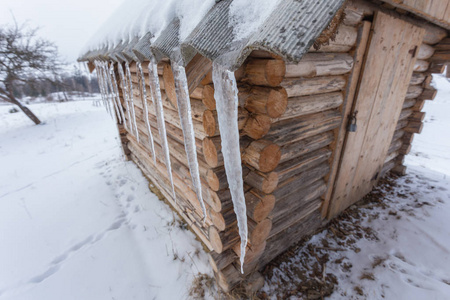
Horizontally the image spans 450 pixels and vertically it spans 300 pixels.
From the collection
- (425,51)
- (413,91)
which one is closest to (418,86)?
(413,91)

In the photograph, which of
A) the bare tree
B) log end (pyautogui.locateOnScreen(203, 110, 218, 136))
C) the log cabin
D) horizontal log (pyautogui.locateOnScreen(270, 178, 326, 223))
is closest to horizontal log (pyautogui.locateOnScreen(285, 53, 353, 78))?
the log cabin

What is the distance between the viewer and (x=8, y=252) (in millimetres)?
3115

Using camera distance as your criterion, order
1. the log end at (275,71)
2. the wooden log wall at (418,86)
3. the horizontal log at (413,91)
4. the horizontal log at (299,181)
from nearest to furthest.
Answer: the log end at (275,71) → the horizontal log at (299,181) → the wooden log wall at (418,86) → the horizontal log at (413,91)

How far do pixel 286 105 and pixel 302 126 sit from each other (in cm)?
60

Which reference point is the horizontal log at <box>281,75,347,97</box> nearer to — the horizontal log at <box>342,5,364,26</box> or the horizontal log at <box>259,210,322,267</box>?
the horizontal log at <box>342,5,364,26</box>

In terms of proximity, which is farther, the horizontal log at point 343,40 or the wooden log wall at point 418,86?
the wooden log wall at point 418,86

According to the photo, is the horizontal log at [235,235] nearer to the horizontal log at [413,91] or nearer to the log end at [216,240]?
the log end at [216,240]

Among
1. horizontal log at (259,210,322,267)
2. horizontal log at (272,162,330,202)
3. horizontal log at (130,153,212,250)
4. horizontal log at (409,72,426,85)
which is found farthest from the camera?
horizontal log at (409,72,426,85)

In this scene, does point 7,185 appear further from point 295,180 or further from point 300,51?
point 300,51

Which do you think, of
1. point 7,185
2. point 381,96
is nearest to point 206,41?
point 381,96

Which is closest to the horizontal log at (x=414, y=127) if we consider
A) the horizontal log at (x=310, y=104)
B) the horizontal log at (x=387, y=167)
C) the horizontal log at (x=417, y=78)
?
the horizontal log at (x=387, y=167)

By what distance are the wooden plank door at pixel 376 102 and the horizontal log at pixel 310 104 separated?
37 cm

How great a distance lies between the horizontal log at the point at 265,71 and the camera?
1.37 metres

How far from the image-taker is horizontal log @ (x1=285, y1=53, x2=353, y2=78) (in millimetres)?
1616
